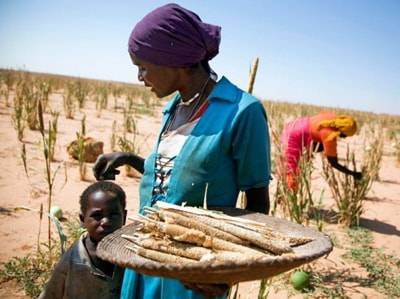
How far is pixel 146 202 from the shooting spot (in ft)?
4.95

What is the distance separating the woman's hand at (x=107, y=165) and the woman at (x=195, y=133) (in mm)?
292

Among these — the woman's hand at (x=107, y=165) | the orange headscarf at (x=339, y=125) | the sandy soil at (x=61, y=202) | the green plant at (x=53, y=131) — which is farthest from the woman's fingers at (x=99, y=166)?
the orange headscarf at (x=339, y=125)

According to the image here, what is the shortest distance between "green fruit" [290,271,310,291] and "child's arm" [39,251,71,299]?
1.96m

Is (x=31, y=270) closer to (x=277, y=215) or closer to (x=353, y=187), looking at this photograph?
(x=277, y=215)

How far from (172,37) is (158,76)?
153mm

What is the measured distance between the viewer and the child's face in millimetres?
1771

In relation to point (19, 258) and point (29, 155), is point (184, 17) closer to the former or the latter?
point (19, 258)

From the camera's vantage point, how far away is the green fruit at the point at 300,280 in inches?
121

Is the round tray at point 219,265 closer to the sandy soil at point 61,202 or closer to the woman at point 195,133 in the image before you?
the woman at point 195,133

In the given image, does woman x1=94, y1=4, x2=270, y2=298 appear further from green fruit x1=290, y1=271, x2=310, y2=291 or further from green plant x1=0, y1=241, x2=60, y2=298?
green fruit x1=290, y1=271, x2=310, y2=291

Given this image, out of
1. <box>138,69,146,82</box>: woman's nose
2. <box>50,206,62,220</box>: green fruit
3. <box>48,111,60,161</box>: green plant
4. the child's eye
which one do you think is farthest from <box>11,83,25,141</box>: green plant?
<box>138,69,146,82</box>: woman's nose

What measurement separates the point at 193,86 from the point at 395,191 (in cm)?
648

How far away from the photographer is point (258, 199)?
1.42 metres

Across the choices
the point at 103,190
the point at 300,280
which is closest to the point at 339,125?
the point at 300,280
